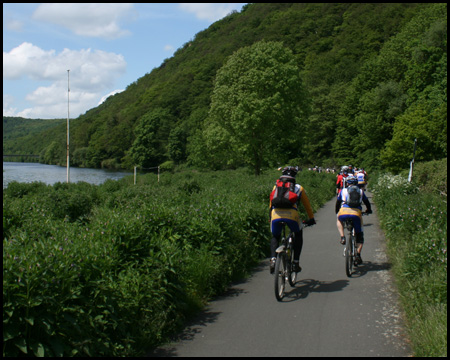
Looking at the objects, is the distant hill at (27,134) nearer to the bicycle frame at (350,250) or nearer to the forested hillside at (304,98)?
the forested hillside at (304,98)

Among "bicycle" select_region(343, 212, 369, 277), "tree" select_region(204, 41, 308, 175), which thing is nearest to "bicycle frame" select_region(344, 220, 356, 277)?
"bicycle" select_region(343, 212, 369, 277)

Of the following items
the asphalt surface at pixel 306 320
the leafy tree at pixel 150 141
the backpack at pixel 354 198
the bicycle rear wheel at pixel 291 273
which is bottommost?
the asphalt surface at pixel 306 320

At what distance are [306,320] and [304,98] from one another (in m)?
30.0

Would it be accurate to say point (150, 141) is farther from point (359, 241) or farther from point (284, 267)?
point (284, 267)

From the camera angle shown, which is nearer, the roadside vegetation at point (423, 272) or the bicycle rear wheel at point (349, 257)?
the roadside vegetation at point (423, 272)

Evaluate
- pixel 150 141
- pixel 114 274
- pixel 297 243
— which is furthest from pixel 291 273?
pixel 150 141

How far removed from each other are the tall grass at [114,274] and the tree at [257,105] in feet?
77.2

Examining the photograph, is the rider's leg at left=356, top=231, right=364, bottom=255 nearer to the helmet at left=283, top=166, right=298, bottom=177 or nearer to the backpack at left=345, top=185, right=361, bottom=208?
the backpack at left=345, top=185, right=361, bottom=208

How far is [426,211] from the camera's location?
8469mm

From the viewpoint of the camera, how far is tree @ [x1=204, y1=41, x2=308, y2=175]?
1249 inches

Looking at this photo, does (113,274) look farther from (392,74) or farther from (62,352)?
(392,74)

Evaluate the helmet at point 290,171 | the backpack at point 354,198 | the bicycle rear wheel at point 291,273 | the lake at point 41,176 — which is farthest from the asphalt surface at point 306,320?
the lake at point 41,176

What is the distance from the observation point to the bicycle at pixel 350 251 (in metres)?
7.70

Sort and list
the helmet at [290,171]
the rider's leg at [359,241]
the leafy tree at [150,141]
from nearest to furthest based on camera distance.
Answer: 1. the helmet at [290,171]
2. the rider's leg at [359,241]
3. the leafy tree at [150,141]
